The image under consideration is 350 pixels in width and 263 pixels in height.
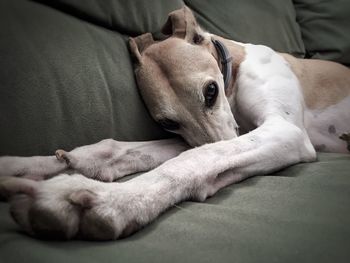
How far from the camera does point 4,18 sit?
1.36 metres

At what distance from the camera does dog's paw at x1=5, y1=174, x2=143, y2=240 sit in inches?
30.5

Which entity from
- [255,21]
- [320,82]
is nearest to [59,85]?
[320,82]

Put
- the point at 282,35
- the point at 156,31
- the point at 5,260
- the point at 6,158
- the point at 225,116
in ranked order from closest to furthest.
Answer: the point at 5,260 → the point at 6,158 → the point at 225,116 → the point at 156,31 → the point at 282,35

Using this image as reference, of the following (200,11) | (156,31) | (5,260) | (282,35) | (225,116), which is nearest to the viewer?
(5,260)

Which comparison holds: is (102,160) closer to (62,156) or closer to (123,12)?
(62,156)

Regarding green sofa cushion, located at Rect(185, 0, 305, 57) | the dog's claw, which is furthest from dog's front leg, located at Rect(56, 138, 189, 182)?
green sofa cushion, located at Rect(185, 0, 305, 57)

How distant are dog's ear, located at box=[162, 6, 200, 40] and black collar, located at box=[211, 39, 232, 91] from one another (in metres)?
0.11

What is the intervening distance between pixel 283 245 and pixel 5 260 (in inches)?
19.0

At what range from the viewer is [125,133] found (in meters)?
1.59

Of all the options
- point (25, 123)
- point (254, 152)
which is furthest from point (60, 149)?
point (254, 152)

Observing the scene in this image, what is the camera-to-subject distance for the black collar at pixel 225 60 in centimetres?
176

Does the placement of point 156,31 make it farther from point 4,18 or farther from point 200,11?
point 4,18

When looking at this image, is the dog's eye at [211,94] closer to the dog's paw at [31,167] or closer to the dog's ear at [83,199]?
the dog's paw at [31,167]

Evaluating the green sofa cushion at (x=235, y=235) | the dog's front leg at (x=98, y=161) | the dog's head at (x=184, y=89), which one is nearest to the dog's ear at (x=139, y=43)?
the dog's head at (x=184, y=89)
